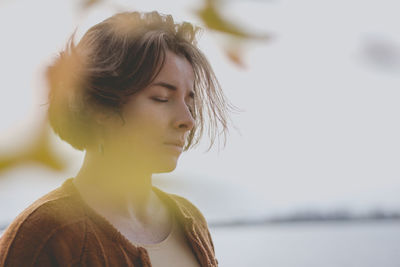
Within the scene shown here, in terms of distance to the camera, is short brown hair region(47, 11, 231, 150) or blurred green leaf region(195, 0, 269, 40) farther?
short brown hair region(47, 11, 231, 150)

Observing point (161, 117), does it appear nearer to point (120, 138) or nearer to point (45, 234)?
point (120, 138)

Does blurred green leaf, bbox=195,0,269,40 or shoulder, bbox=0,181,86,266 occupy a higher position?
blurred green leaf, bbox=195,0,269,40

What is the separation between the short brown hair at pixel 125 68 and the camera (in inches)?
41.3

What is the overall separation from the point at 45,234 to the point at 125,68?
47cm

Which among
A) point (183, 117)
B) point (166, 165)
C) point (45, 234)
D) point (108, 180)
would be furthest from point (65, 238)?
point (183, 117)

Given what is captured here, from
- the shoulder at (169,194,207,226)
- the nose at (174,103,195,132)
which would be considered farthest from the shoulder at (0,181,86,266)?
the shoulder at (169,194,207,226)

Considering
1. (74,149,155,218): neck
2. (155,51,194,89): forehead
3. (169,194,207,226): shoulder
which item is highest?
(155,51,194,89): forehead

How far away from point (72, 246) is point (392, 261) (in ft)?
103

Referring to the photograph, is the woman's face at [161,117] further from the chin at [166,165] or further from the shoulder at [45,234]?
the shoulder at [45,234]

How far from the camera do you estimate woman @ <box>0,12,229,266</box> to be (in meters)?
1.04

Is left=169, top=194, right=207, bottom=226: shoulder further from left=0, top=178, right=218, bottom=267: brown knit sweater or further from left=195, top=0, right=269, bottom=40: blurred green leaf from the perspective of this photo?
left=195, top=0, right=269, bottom=40: blurred green leaf

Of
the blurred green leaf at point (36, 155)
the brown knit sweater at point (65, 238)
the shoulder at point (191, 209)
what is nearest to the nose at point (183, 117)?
the brown knit sweater at point (65, 238)

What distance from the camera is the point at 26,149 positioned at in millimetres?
312

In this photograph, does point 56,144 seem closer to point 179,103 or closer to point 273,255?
point 179,103
